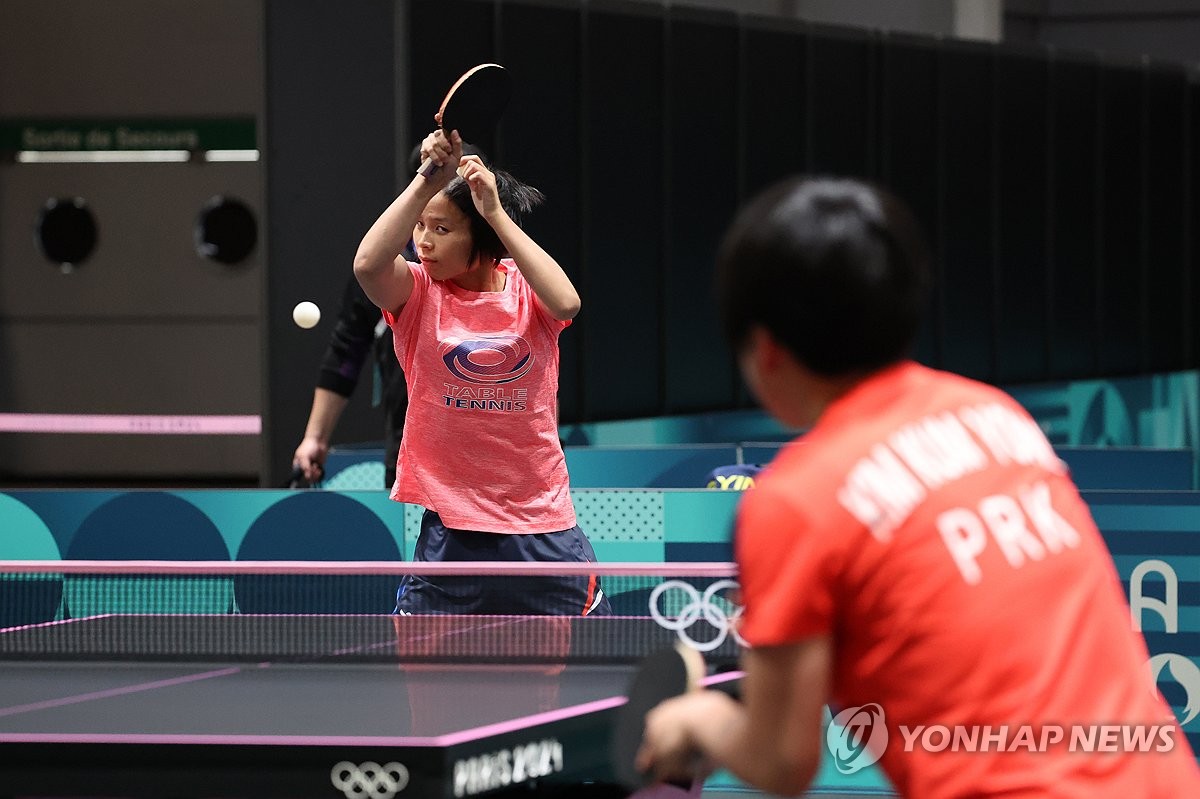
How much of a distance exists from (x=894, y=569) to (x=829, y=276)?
24cm

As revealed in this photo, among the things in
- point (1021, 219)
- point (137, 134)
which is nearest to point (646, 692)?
point (137, 134)

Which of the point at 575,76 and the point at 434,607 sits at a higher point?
the point at 575,76

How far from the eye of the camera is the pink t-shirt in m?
3.34

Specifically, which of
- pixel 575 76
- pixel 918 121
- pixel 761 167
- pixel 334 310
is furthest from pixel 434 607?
pixel 918 121

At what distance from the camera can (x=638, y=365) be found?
9.01 meters

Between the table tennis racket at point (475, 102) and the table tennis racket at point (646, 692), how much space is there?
1.72 metres

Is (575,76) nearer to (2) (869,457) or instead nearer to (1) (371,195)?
(1) (371,195)

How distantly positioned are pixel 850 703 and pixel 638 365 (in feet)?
24.7

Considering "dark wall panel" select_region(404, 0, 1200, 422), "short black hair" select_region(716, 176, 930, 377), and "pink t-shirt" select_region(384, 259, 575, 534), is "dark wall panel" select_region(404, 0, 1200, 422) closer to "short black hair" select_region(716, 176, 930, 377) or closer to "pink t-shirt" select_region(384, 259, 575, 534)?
"pink t-shirt" select_region(384, 259, 575, 534)

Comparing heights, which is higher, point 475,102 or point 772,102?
point 772,102

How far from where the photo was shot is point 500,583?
3.31 meters

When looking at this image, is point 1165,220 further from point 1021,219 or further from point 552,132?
point 552,132

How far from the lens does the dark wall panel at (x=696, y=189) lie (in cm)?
916
